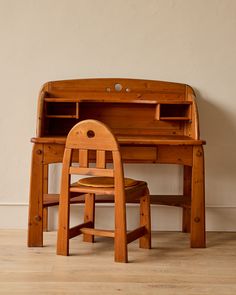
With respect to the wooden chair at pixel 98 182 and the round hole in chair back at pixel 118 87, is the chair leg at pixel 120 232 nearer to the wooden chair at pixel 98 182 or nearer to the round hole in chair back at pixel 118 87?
the wooden chair at pixel 98 182

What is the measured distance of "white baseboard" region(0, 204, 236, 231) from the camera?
3701 millimetres

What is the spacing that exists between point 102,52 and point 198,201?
49.8 inches

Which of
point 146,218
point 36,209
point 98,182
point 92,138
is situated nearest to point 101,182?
point 98,182

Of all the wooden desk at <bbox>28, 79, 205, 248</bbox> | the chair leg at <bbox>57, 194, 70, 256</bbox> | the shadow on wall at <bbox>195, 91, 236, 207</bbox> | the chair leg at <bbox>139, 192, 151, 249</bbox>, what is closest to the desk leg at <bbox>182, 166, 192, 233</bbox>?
the wooden desk at <bbox>28, 79, 205, 248</bbox>

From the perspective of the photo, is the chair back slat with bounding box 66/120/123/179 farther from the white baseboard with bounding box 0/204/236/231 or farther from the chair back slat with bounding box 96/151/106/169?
the white baseboard with bounding box 0/204/236/231

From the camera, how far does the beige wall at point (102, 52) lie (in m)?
3.63

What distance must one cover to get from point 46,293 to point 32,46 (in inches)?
74.5

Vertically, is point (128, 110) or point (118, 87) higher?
point (118, 87)

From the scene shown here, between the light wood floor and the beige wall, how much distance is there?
28.2 inches

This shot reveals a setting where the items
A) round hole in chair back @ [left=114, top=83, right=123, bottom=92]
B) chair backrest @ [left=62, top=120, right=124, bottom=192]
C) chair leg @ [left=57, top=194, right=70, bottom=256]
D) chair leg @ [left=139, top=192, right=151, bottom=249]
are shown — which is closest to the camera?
chair backrest @ [left=62, top=120, right=124, bottom=192]

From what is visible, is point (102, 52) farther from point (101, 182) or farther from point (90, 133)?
point (101, 182)

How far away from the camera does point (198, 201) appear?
127 inches

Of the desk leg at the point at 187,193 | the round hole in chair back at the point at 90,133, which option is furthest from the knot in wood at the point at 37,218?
the desk leg at the point at 187,193

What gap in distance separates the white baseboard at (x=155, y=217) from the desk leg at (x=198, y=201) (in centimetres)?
48
